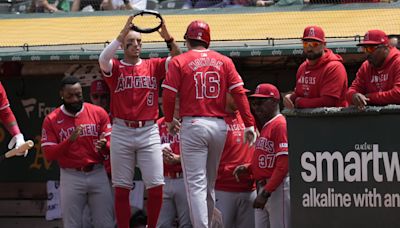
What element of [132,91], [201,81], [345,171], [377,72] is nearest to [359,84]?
[377,72]

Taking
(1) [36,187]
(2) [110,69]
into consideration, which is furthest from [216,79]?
(1) [36,187]

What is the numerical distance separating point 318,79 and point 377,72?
1.57ft

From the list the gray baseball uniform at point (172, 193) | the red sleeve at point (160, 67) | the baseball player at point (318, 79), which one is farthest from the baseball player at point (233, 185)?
the baseball player at point (318, 79)

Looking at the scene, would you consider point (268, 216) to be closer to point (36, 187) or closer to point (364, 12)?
point (364, 12)

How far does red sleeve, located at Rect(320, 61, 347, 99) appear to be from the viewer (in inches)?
319

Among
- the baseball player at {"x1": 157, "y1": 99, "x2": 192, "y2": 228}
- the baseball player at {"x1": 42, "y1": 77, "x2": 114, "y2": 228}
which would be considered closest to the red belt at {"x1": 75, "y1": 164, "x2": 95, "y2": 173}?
the baseball player at {"x1": 42, "y1": 77, "x2": 114, "y2": 228}

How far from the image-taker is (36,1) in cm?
1256

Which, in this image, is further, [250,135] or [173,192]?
[173,192]

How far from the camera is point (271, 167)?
8320 mm

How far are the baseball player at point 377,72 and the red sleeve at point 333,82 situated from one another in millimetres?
123

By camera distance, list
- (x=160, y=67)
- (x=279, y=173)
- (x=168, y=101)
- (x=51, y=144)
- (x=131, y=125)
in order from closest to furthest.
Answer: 1. (x=168, y=101)
2. (x=279, y=173)
3. (x=131, y=125)
4. (x=160, y=67)
5. (x=51, y=144)

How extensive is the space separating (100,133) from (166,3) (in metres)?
3.34

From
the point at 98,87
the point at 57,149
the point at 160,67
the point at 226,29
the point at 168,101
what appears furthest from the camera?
the point at 226,29

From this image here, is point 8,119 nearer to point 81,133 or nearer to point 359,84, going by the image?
point 81,133
